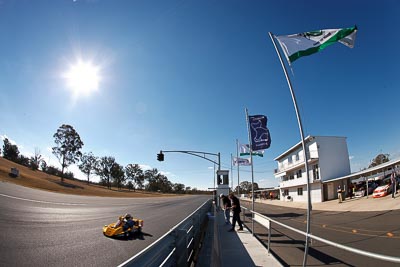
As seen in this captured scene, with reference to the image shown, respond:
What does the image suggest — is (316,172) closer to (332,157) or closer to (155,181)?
(332,157)

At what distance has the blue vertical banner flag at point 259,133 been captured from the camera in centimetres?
1248

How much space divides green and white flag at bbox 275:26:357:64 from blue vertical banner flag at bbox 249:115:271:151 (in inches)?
220

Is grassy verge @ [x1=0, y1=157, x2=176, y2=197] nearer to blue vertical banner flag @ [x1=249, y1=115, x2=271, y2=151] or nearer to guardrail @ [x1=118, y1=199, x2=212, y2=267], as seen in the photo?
blue vertical banner flag @ [x1=249, y1=115, x2=271, y2=151]

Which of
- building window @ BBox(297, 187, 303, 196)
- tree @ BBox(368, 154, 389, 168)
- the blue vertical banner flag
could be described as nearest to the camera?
the blue vertical banner flag

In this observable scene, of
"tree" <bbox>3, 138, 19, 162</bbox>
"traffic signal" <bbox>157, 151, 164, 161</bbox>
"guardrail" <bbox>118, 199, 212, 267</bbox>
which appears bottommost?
"guardrail" <bbox>118, 199, 212, 267</bbox>

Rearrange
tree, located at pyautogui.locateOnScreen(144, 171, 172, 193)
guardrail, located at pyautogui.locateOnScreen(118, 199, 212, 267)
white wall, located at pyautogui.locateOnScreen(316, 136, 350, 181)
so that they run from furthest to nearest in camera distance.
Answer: tree, located at pyautogui.locateOnScreen(144, 171, 172, 193), white wall, located at pyautogui.locateOnScreen(316, 136, 350, 181), guardrail, located at pyautogui.locateOnScreen(118, 199, 212, 267)

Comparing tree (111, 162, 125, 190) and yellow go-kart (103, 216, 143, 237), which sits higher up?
tree (111, 162, 125, 190)

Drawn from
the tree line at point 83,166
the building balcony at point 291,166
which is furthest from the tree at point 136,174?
the building balcony at point 291,166

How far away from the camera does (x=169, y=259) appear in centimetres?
435

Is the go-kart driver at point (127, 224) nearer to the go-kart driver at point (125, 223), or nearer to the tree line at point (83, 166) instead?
the go-kart driver at point (125, 223)

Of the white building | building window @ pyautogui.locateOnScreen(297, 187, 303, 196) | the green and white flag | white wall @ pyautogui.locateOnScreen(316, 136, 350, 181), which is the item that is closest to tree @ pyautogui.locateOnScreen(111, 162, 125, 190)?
building window @ pyautogui.locateOnScreen(297, 187, 303, 196)

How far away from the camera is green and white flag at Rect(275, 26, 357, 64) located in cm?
691

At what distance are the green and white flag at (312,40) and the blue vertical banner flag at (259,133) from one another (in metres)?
5.59

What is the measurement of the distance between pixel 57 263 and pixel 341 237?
1033 cm
